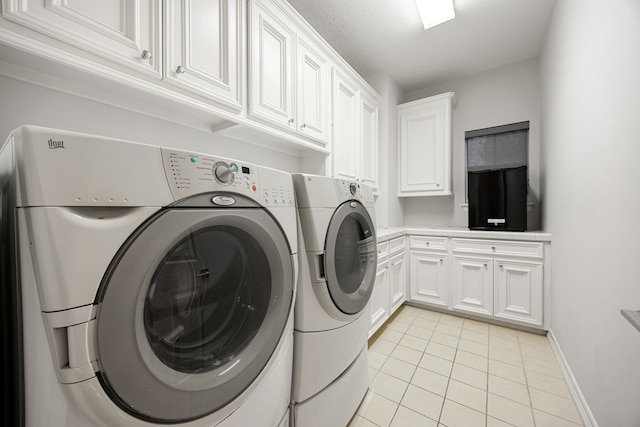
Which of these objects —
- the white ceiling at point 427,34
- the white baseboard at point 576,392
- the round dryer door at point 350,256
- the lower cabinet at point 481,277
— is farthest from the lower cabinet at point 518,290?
the white ceiling at point 427,34

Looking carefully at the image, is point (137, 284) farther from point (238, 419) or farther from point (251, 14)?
point (251, 14)

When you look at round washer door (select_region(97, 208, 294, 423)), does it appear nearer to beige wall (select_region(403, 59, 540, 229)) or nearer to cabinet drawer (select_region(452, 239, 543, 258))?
cabinet drawer (select_region(452, 239, 543, 258))

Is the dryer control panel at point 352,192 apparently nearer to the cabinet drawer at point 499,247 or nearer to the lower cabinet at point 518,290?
the cabinet drawer at point 499,247

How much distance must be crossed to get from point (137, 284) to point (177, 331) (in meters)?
0.18

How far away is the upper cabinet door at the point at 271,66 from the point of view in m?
1.35

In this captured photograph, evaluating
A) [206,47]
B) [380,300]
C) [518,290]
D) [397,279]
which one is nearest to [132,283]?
[206,47]

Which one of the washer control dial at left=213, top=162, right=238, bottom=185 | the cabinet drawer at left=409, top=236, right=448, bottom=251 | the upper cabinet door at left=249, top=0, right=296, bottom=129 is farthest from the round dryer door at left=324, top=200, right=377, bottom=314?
the cabinet drawer at left=409, top=236, right=448, bottom=251

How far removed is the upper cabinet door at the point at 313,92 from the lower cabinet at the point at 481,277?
5.05ft

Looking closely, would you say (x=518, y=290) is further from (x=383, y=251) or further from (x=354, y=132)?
(x=354, y=132)

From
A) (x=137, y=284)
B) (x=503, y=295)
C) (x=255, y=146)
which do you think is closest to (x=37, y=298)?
(x=137, y=284)

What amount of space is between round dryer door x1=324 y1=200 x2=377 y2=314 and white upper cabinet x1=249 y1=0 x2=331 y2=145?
75cm

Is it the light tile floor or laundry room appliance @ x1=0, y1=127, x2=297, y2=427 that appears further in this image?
the light tile floor

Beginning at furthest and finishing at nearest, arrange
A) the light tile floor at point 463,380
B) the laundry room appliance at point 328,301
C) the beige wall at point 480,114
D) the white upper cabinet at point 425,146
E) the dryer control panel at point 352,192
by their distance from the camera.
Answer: the white upper cabinet at point 425,146 → the beige wall at point 480,114 → the light tile floor at point 463,380 → the dryer control panel at point 352,192 → the laundry room appliance at point 328,301

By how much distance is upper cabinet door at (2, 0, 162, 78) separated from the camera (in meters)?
0.72
